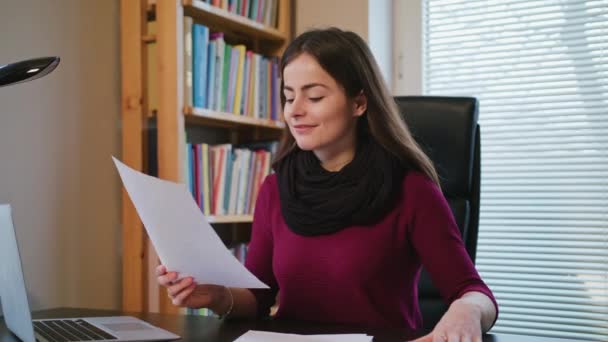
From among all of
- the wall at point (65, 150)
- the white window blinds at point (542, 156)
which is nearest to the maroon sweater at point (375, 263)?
the wall at point (65, 150)

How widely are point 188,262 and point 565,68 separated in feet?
5.90

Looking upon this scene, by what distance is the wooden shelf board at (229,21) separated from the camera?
2.00 metres

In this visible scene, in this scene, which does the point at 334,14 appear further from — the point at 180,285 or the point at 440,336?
the point at 440,336

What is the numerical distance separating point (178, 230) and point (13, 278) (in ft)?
0.83

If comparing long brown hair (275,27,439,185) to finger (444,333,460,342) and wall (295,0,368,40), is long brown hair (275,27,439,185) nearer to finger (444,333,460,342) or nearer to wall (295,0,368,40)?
finger (444,333,460,342)

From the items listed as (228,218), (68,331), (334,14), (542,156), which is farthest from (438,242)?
(334,14)

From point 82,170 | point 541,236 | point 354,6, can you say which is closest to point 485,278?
point 541,236

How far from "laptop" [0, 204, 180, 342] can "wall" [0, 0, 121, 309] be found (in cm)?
60

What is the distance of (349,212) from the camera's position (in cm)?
124

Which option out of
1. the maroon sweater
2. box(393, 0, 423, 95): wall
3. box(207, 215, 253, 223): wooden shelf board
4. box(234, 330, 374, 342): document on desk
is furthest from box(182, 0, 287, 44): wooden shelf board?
box(234, 330, 374, 342): document on desk

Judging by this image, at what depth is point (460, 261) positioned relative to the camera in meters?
1.18

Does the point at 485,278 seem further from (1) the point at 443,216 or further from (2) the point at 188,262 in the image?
(2) the point at 188,262

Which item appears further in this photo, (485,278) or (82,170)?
(485,278)

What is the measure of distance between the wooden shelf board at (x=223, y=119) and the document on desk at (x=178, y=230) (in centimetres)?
95
